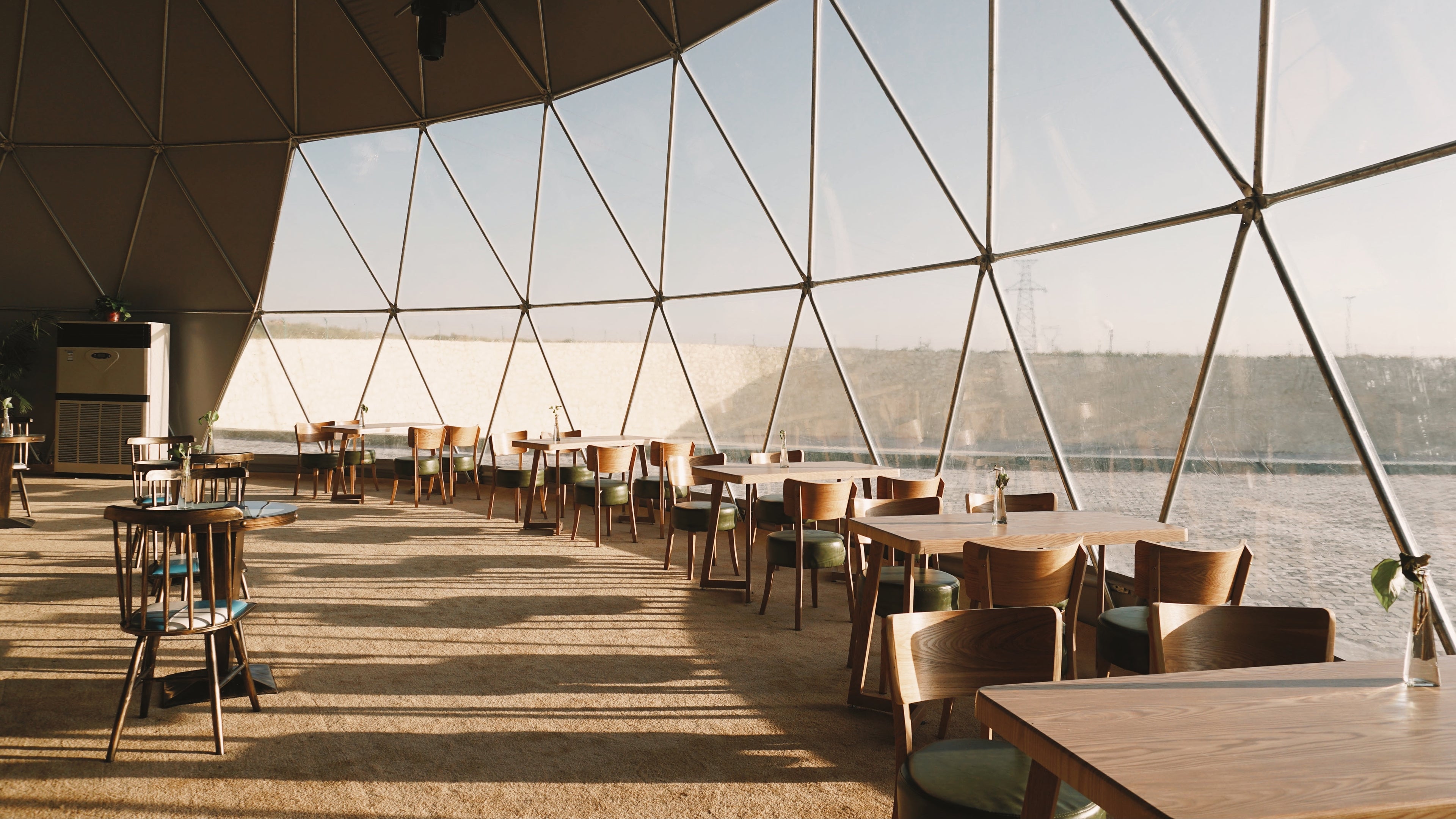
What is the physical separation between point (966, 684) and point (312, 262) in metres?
13.0

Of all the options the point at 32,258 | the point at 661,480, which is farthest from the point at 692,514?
the point at 32,258

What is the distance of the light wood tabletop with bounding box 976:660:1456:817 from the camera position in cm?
125

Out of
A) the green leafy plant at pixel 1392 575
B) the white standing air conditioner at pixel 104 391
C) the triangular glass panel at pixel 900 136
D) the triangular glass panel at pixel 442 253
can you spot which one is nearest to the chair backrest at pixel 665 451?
the triangular glass panel at pixel 900 136

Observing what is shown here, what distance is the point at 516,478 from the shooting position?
29.3 ft

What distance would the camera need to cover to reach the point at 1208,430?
191 inches

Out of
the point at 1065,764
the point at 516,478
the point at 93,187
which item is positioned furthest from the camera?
the point at 93,187

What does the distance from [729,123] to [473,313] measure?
16.8 feet

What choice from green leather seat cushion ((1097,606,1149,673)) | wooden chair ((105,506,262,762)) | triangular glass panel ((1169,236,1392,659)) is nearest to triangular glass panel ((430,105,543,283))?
wooden chair ((105,506,262,762))

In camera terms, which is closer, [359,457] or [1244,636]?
[1244,636]

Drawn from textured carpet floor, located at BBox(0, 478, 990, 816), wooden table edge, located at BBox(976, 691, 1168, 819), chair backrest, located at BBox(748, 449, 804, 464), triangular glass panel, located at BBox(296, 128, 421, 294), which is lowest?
textured carpet floor, located at BBox(0, 478, 990, 816)

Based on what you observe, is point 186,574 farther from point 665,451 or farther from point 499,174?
point 499,174

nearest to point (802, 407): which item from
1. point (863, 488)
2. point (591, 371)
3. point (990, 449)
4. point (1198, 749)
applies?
point (863, 488)

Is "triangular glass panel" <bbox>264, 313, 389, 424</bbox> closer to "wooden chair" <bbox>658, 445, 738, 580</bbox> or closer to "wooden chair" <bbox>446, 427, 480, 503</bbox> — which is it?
"wooden chair" <bbox>446, 427, 480, 503</bbox>

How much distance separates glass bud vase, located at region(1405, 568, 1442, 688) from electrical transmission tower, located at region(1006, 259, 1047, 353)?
4.35 m
